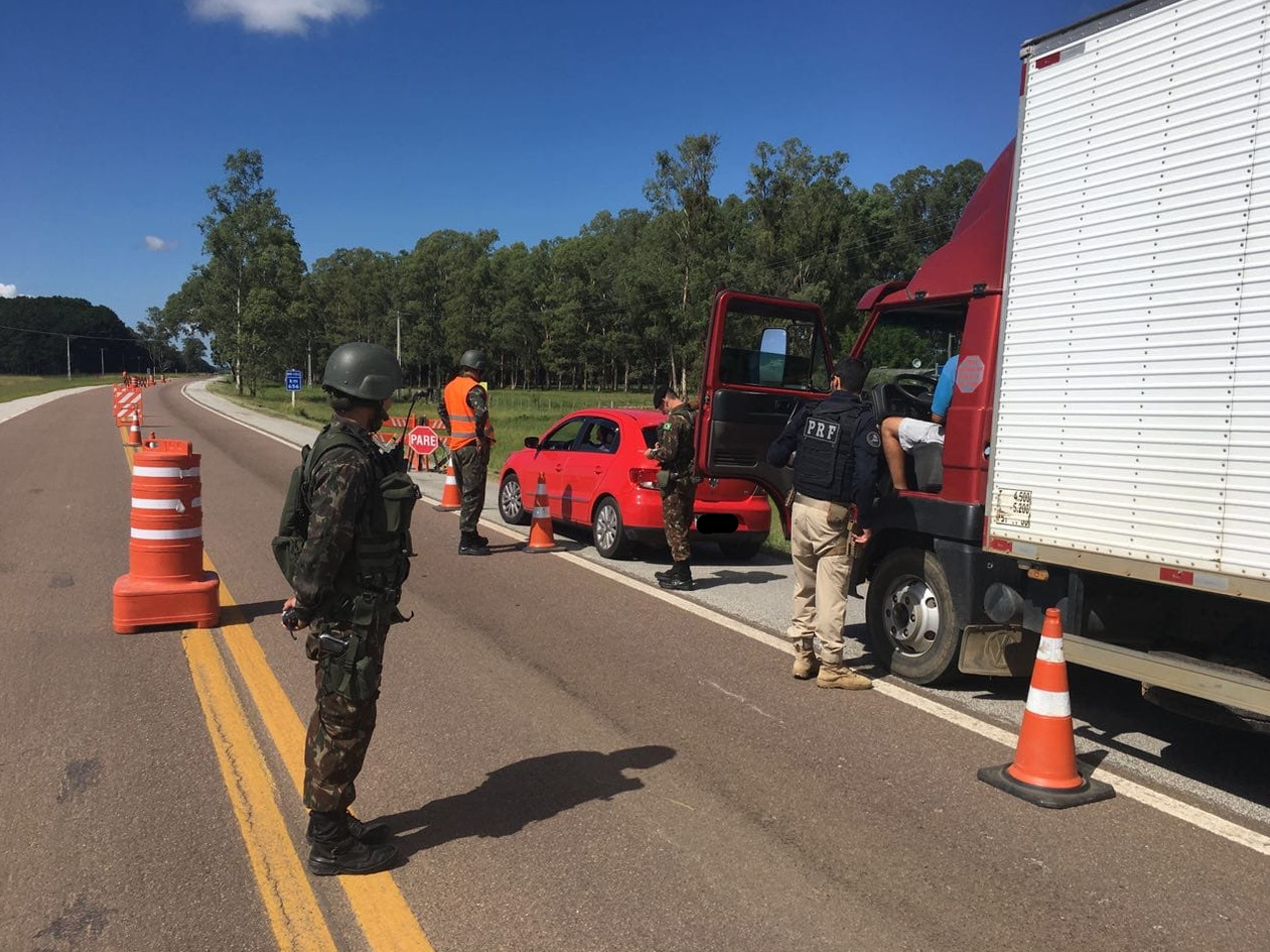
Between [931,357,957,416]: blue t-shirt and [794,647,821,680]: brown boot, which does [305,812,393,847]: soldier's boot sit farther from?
[931,357,957,416]: blue t-shirt

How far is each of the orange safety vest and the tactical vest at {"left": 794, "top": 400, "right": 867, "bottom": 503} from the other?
506cm

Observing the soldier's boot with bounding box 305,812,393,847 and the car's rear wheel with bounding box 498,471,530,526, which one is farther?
the car's rear wheel with bounding box 498,471,530,526

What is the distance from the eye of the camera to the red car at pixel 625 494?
9.49 m

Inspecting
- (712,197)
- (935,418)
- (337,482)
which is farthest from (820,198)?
(337,482)

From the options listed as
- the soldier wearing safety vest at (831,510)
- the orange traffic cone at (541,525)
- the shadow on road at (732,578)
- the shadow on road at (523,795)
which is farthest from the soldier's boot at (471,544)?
the shadow on road at (523,795)

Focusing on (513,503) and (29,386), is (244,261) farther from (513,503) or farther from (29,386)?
(513,503)

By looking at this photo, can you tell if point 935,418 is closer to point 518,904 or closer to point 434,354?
point 518,904

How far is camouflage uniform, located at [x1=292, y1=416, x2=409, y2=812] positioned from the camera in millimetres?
3193

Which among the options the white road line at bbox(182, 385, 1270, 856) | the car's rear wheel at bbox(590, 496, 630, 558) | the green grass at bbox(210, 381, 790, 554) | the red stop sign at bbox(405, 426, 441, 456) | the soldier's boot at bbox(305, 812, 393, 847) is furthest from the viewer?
the green grass at bbox(210, 381, 790, 554)

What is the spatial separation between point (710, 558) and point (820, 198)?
43.6 m

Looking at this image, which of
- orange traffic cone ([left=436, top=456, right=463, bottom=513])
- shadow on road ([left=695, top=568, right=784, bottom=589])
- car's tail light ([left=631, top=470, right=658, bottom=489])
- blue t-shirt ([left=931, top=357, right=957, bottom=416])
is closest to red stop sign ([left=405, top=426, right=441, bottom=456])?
orange traffic cone ([left=436, top=456, right=463, bottom=513])

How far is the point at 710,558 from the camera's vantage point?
1020 cm

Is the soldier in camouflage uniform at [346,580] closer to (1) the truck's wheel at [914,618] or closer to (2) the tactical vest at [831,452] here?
(2) the tactical vest at [831,452]

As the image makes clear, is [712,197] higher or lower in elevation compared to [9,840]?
higher
